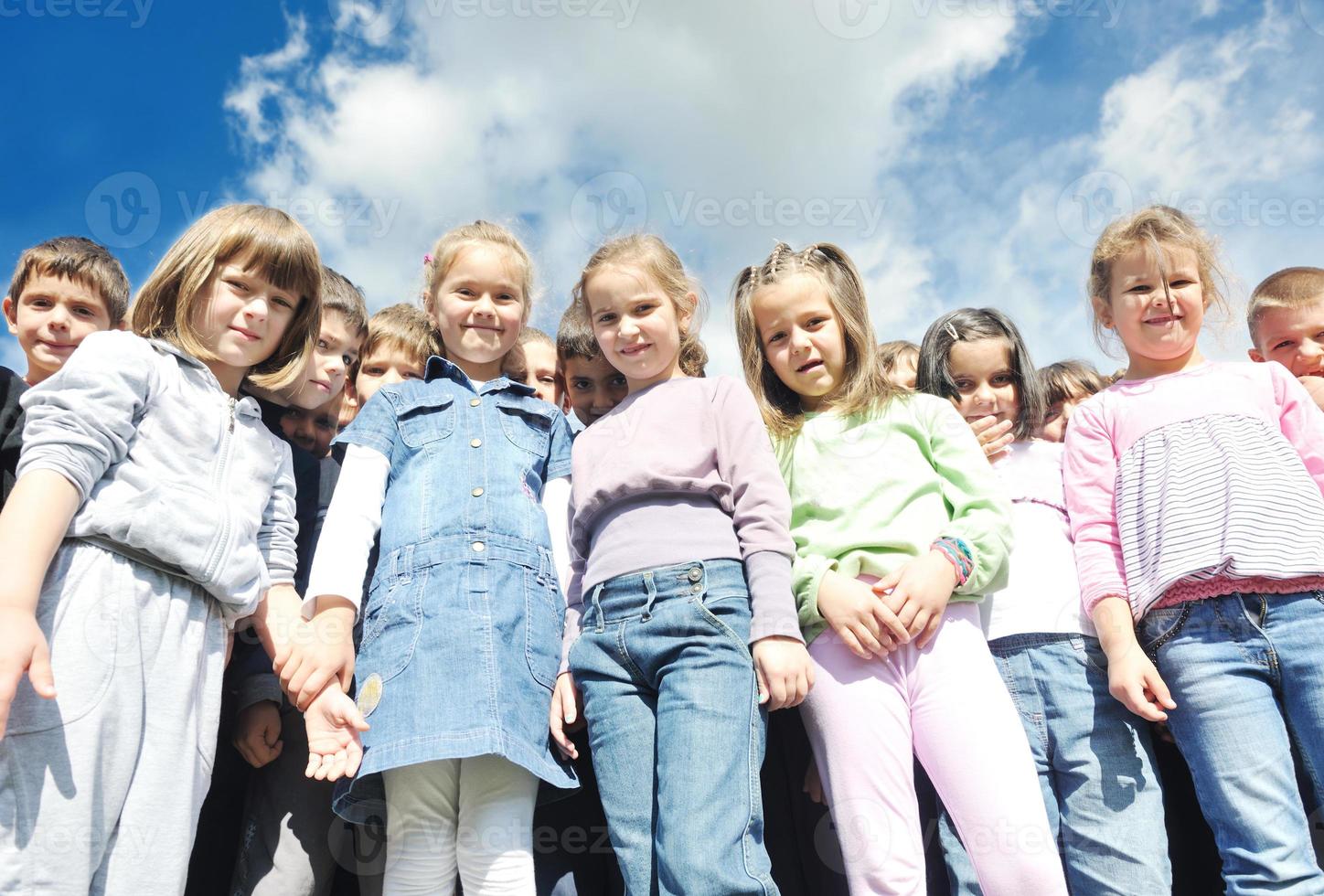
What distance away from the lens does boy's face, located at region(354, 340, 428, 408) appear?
3.33 metres

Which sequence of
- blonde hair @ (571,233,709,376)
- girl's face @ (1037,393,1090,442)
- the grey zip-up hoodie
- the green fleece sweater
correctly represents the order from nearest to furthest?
the grey zip-up hoodie < the green fleece sweater < blonde hair @ (571,233,709,376) < girl's face @ (1037,393,1090,442)

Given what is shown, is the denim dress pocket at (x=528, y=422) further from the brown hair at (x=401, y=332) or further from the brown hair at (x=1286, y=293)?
the brown hair at (x=1286, y=293)

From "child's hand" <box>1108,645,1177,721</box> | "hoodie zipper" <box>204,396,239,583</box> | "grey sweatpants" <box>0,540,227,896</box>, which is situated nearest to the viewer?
"grey sweatpants" <box>0,540,227,896</box>

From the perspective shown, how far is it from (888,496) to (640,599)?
2.81ft

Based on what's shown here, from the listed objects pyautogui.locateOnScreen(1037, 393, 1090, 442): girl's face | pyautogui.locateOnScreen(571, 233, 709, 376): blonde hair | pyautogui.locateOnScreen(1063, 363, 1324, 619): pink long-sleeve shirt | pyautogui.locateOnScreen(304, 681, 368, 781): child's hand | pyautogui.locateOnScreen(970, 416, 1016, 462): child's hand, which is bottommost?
pyautogui.locateOnScreen(304, 681, 368, 781): child's hand

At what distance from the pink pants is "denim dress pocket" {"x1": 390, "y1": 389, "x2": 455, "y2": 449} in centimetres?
133

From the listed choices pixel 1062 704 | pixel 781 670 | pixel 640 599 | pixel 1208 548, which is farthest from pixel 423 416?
pixel 1208 548

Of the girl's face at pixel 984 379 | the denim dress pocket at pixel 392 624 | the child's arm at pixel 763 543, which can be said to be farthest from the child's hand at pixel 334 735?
the girl's face at pixel 984 379

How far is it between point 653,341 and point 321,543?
1.17 metres

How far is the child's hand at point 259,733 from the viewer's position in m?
2.47

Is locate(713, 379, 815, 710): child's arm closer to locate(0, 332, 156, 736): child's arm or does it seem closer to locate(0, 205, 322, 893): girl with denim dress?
locate(0, 205, 322, 893): girl with denim dress

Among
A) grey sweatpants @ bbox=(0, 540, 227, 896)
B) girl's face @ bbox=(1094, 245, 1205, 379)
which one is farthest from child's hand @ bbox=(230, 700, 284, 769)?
girl's face @ bbox=(1094, 245, 1205, 379)

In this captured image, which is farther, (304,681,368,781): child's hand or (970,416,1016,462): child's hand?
(970,416,1016,462): child's hand

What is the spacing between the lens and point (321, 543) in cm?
232
